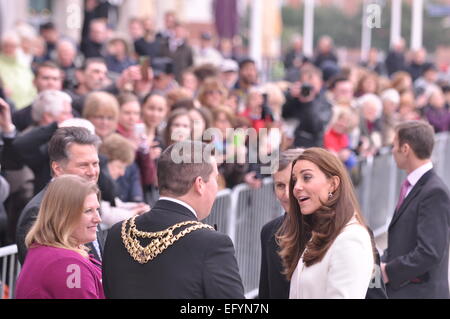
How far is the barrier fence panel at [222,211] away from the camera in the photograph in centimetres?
817

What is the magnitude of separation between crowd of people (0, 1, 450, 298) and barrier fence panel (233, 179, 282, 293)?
0.18 metres

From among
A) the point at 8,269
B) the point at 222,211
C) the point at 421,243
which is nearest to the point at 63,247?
the point at 8,269

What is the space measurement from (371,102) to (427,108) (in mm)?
3556

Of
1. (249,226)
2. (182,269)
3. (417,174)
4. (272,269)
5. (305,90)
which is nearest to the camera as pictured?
(182,269)

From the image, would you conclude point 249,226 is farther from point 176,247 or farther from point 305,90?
point 176,247

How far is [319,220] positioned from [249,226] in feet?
13.6

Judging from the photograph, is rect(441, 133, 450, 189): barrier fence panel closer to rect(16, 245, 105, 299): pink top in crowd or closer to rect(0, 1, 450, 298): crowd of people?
rect(0, 1, 450, 298): crowd of people

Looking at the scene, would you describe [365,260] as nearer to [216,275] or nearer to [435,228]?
[216,275]

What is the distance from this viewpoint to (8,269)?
640 centimetres

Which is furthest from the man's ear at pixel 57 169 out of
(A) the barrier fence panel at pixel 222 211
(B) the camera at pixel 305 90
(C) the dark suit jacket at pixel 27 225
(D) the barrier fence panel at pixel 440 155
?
(D) the barrier fence panel at pixel 440 155

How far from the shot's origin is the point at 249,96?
10.7 metres

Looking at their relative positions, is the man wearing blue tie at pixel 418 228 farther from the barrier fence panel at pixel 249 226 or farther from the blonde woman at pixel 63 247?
the blonde woman at pixel 63 247
